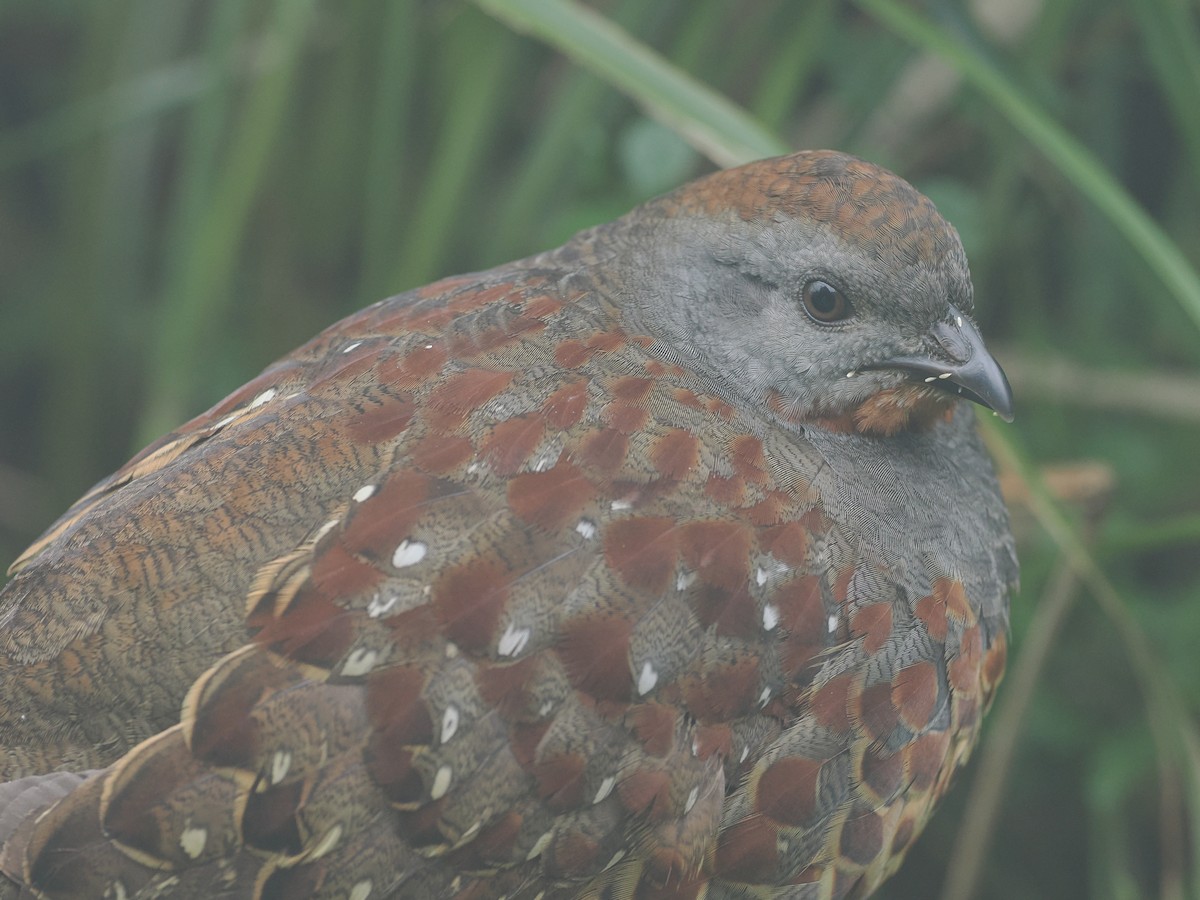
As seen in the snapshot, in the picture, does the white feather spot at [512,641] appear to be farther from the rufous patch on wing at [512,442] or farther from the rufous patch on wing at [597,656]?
the rufous patch on wing at [512,442]

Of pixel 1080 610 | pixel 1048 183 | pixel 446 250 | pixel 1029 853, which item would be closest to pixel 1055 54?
pixel 1048 183

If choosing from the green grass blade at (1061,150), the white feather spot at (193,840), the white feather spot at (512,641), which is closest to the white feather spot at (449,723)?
the white feather spot at (512,641)

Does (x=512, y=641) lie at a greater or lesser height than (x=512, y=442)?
lesser

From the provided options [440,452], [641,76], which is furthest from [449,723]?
[641,76]

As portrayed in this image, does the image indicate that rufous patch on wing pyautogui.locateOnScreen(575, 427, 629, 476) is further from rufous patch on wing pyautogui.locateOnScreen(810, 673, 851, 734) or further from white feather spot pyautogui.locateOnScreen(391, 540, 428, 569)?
rufous patch on wing pyautogui.locateOnScreen(810, 673, 851, 734)

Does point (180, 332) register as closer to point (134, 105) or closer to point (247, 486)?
point (134, 105)

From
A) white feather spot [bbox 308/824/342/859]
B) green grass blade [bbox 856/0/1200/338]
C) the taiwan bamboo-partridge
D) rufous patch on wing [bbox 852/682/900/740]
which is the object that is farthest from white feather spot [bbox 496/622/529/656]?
green grass blade [bbox 856/0/1200/338]

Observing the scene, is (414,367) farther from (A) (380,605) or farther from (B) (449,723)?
(B) (449,723)
